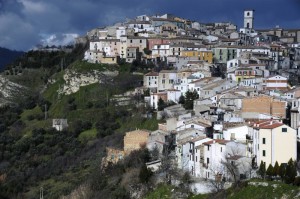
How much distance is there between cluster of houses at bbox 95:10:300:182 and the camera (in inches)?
1491

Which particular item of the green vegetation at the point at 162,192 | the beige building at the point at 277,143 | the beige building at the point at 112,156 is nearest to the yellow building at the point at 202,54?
the beige building at the point at 112,156

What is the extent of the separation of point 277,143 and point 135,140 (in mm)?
15048

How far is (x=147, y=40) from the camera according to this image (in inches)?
3059

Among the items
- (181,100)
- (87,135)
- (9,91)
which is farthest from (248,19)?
(181,100)

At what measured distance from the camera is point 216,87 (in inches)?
2208

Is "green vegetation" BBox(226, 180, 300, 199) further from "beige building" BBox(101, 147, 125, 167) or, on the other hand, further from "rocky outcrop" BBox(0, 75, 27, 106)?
"rocky outcrop" BBox(0, 75, 27, 106)

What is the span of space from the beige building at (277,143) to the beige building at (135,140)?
13.0 meters

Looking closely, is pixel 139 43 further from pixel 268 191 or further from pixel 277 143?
pixel 268 191

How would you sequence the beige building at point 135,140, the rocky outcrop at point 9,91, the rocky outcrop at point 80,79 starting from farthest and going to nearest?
the rocky outcrop at point 9,91 → the rocky outcrop at point 80,79 → the beige building at point 135,140

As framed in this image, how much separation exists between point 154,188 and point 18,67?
57.8m

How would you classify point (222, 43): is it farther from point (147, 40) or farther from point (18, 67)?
point (18, 67)

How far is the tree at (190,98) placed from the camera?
180 feet

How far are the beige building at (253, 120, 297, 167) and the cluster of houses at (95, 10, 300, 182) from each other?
52 mm

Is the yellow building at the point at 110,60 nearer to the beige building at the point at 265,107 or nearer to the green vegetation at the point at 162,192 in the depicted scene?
the beige building at the point at 265,107
